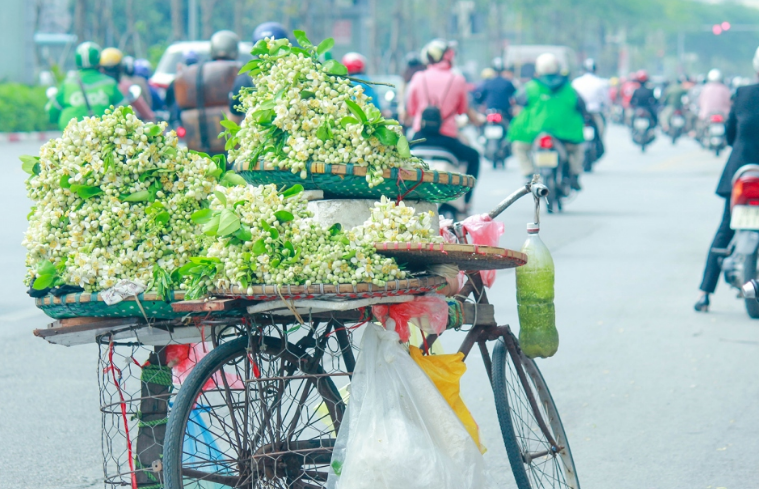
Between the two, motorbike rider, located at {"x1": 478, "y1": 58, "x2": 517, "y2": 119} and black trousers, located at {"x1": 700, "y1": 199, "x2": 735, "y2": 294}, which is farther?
motorbike rider, located at {"x1": 478, "y1": 58, "x2": 517, "y2": 119}

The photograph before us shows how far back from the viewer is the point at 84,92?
9055 mm

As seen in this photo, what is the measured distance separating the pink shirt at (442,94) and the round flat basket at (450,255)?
22.3 ft

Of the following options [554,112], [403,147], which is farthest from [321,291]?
[554,112]

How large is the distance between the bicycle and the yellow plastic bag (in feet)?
0.65

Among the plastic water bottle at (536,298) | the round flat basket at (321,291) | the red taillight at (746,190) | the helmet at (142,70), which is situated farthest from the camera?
the helmet at (142,70)

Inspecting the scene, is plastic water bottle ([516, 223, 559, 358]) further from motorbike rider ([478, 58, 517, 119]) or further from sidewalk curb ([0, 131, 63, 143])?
sidewalk curb ([0, 131, 63, 143])

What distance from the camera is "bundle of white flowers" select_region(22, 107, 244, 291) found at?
300 centimetres

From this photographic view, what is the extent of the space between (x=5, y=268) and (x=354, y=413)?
612 centimetres

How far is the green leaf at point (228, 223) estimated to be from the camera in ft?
9.17

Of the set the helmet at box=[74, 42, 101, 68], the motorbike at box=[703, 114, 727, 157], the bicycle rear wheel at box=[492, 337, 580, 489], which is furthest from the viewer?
the motorbike at box=[703, 114, 727, 157]

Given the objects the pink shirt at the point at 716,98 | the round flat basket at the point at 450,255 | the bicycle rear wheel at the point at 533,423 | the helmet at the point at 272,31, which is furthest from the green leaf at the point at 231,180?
the pink shirt at the point at 716,98

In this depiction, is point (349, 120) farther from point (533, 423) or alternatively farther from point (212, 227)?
point (533, 423)

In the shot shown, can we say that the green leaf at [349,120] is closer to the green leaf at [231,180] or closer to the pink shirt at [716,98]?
the green leaf at [231,180]

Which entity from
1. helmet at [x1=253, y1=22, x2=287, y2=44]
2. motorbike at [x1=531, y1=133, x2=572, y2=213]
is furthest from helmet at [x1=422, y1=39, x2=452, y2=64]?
helmet at [x1=253, y1=22, x2=287, y2=44]
